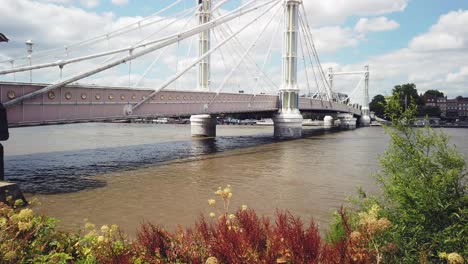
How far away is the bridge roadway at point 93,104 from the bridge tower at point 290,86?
15.4 metres

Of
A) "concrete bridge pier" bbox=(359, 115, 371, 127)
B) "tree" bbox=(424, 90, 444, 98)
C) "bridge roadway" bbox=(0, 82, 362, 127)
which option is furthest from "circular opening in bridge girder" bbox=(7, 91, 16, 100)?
"tree" bbox=(424, 90, 444, 98)

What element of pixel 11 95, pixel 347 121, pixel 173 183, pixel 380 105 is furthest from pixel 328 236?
pixel 347 121

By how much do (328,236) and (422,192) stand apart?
1.77 m

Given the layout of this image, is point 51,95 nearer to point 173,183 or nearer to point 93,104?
point 93,104

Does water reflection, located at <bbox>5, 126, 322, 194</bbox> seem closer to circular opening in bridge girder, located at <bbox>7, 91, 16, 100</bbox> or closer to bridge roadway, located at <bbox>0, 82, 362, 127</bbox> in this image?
bridge roadway, located at <bbox>0, 82, 362, 127</bbox>

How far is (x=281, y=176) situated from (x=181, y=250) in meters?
18.2

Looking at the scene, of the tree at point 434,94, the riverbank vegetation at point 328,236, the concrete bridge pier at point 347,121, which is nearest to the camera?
the riverbank vegetation at point 328,236

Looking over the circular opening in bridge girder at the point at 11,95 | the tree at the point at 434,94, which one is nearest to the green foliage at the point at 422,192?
the circular opening in bridge girder at the point at 11,95

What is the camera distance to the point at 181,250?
14.1 feet

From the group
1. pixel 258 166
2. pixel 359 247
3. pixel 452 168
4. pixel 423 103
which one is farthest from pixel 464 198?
pixel 423 103

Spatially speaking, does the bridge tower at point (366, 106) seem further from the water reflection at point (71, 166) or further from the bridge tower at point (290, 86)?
the water reflection at point (71, 166)

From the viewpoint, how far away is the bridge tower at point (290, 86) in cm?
5275

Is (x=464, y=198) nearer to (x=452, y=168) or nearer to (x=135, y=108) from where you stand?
(x=452, y=168)

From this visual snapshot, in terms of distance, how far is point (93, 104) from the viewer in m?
23.0
